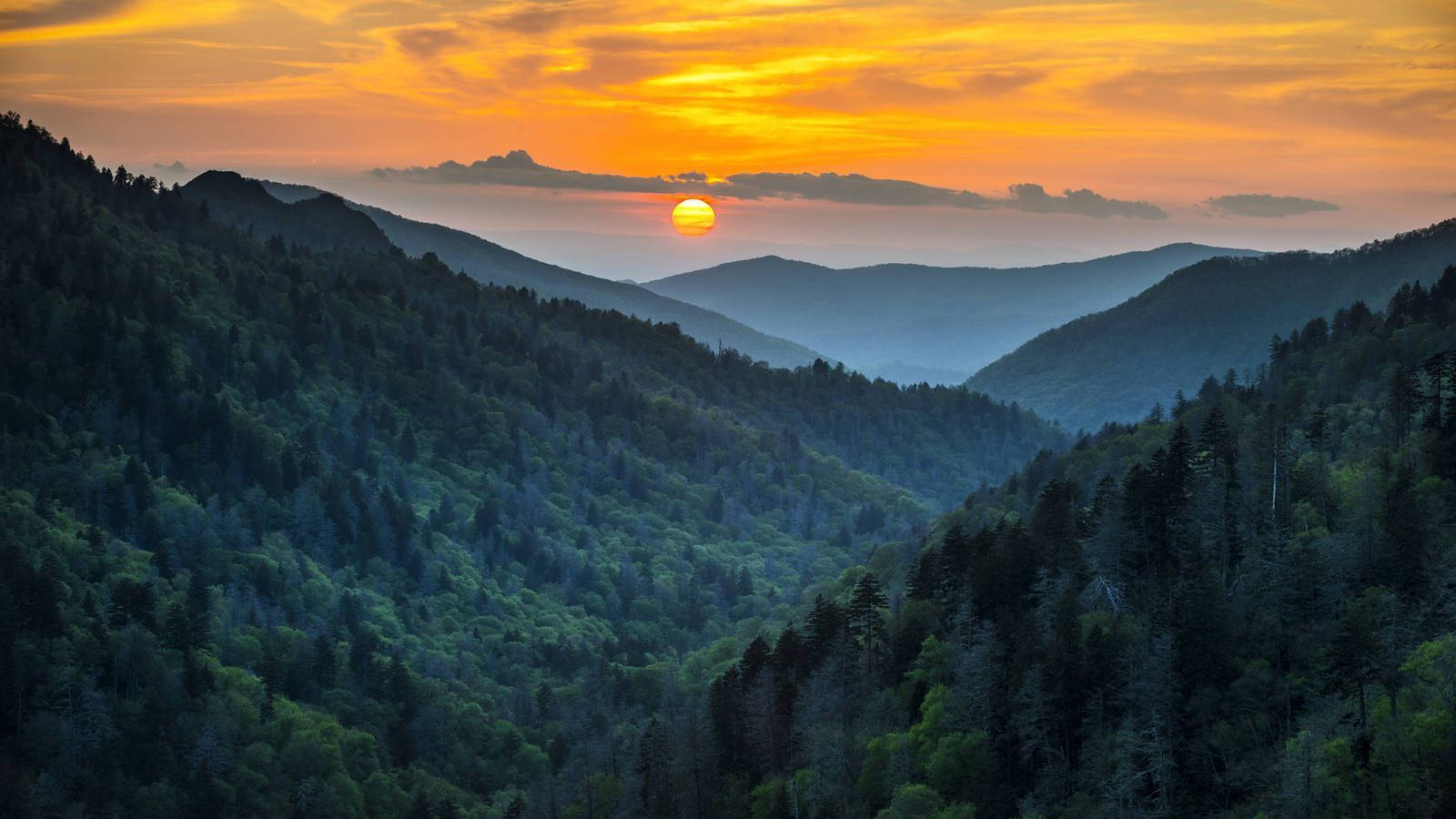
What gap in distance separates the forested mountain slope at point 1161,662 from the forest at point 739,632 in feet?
0.78

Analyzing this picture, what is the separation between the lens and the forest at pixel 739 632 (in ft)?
213

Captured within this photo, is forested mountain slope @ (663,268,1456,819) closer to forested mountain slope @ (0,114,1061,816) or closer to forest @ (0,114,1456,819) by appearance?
forest @ (0,114,1456,819)

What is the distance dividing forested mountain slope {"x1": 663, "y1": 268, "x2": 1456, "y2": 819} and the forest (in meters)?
0.24

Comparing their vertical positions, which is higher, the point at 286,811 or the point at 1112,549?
the point at 1112,549

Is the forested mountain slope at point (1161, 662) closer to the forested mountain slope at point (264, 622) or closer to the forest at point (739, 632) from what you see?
the forest at point (739, 632)

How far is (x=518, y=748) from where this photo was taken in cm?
13550

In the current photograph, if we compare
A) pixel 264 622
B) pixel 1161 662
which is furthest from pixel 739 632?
pixel 1161 662

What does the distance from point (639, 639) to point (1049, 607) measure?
337 feet

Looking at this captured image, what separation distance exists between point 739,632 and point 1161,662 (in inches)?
3981

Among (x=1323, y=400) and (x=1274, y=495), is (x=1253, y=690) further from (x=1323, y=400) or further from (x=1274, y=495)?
(x=1323, y=400)

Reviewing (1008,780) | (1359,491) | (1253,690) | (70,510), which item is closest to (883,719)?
(1008,780)

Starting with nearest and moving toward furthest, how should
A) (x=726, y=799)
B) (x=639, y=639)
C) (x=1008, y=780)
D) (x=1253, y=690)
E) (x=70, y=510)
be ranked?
(x=1253, y=690) → (x=1008, y=780) → (x=726, y=799) → (x=70, y=510) → (x=639, y=639)

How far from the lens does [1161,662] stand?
65.8 m

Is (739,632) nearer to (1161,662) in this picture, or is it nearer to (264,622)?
(264,622)
